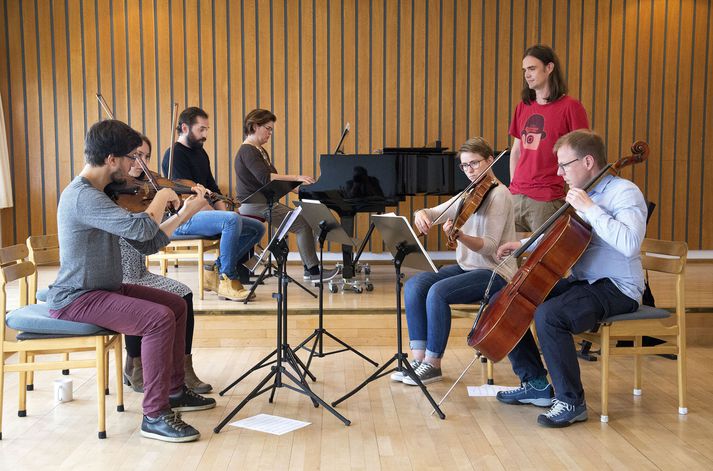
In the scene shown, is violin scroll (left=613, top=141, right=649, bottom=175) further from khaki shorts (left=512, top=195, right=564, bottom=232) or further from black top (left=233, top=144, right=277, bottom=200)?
black top (left=233, top=144, right=277, bottom=200)

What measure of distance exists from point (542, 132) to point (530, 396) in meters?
1.39

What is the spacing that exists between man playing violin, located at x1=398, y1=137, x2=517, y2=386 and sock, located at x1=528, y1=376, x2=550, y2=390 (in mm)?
440

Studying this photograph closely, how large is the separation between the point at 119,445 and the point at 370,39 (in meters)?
5.00

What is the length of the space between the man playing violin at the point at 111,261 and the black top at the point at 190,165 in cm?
207

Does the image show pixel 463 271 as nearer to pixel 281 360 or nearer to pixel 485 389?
pixel 485 389

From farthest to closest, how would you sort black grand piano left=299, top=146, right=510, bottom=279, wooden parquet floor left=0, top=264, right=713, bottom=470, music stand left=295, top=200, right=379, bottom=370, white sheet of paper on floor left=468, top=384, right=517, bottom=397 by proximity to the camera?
black grand piano left=299, top=146, right=510, bottom=279 → music stand left=295, top=200, right=379, bottom=370 → white sheet of paper on floor left=468, top=384, right=517, bottom=397 → wooden parquet floor left=0, top=264, right=713, bottom=470

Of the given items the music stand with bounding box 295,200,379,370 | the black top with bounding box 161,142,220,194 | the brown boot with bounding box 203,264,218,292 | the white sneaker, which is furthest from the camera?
the black top with bounding box 161,142,220,194

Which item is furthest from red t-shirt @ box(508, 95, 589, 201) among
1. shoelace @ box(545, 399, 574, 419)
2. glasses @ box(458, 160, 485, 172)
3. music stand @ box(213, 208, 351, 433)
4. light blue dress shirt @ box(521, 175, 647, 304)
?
music stand @ box(213, 208, 351, 433)

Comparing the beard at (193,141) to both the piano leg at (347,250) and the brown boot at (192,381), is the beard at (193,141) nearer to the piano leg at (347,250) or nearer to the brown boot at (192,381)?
the piano leg at (347,250)

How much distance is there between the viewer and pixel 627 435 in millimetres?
2932

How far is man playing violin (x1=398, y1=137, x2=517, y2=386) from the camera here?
342 centimetres

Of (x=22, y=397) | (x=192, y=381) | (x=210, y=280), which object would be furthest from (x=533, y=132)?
(x=22, y=397)

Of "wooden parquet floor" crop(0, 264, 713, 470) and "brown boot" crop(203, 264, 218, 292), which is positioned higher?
"brown boot" crop(203, 264, 218, 292)

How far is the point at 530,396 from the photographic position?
3293 mm
